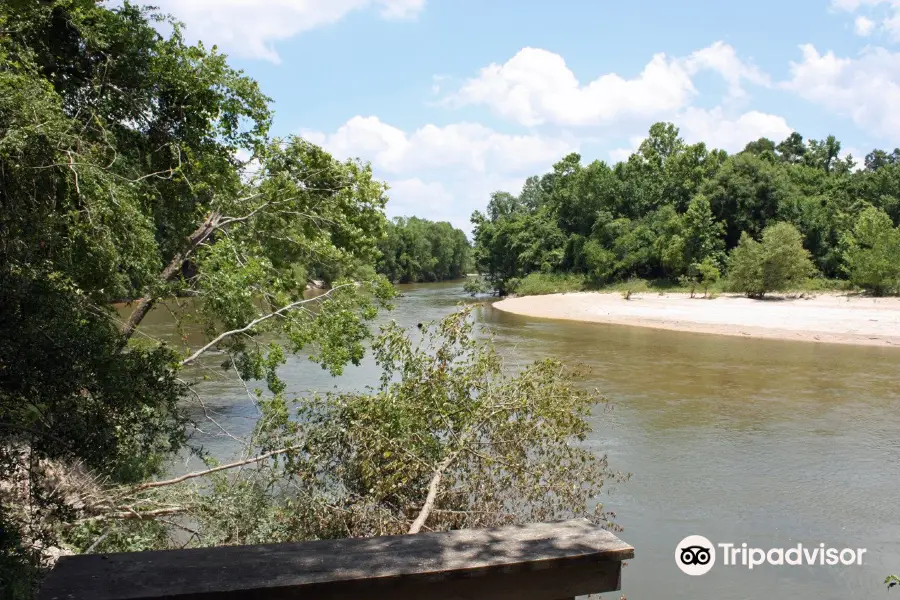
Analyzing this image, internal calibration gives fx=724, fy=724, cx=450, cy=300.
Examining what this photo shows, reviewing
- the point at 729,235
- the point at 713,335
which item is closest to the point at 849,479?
the point at 713,335

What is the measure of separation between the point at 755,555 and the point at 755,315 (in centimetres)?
2740

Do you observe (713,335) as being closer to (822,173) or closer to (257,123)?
(257,123)

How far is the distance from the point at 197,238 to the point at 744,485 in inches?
376

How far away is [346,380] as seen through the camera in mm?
19031

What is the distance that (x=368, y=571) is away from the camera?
2.16 meters

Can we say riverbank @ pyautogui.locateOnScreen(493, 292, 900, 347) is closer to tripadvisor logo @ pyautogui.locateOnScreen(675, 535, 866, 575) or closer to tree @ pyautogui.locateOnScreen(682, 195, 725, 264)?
tree @ pyautogui.locateOnScreen(682, 195, 725, 264)

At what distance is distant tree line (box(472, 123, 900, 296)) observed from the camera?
4028 cm

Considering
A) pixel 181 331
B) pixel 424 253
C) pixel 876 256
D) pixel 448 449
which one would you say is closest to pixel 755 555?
pixel 448 449

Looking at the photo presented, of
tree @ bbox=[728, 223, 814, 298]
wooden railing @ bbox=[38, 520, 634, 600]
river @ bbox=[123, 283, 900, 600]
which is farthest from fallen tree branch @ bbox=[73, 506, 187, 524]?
tree @ bbox=[728, 223, 814, 298]

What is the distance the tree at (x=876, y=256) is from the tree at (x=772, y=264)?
261 centimetres

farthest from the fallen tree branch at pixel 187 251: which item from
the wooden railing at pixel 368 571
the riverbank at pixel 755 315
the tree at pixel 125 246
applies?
the riverbank at pixel 755 315

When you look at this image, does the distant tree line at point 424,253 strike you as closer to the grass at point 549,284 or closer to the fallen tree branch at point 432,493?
the grass at point 549,284

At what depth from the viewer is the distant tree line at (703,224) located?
40281mm

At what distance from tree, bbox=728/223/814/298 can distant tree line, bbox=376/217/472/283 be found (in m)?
39.5
